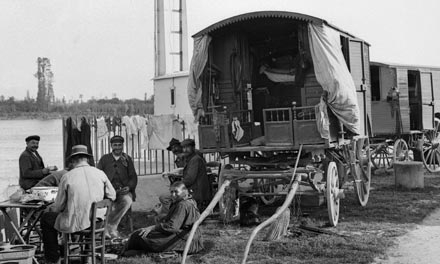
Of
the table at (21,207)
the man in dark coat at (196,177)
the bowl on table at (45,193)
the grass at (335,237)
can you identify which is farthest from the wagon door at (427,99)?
the table at (21,207)

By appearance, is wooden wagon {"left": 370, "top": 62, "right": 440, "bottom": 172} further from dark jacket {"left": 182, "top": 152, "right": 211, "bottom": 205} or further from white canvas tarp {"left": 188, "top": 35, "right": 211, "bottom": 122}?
dark jacket {"left": 182, "top": 152, "right": 211, "bottom": 205}

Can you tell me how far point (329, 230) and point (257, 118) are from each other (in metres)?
3.70

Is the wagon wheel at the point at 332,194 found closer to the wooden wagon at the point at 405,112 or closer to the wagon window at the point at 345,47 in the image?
the wagon window at the point at 345,47

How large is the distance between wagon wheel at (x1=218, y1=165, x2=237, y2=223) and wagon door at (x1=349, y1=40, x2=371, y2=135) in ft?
10.4

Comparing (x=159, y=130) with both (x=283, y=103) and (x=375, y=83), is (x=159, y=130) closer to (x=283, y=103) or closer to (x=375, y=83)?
(x=283, y=103)

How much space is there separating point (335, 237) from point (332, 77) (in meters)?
2.62

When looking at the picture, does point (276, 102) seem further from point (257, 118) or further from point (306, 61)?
point (306, 61)

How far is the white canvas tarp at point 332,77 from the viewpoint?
8.66 m

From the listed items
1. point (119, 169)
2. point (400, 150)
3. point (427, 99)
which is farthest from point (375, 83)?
point (119, 169)

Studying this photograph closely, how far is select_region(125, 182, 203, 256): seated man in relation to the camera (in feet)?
21.9

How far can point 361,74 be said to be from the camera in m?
10.8

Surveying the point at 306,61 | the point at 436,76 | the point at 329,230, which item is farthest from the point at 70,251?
the point at 436,76

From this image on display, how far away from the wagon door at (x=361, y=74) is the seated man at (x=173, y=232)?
4956mm

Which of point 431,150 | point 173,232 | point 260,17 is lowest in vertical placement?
point 173,232
